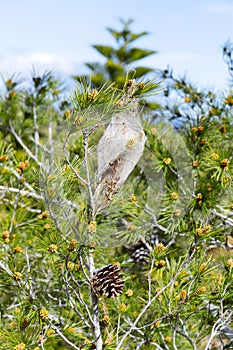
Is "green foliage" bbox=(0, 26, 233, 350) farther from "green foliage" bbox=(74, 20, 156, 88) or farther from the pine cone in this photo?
"green foliage" bbox=(74, 20, 156, 88)

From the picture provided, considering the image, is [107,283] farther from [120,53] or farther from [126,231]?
[120,53]

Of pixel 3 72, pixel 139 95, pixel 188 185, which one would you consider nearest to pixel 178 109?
pixel 188 185

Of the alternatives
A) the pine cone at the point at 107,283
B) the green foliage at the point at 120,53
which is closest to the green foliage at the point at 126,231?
the pine cone at the point at 107,283

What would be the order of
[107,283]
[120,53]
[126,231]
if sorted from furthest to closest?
[120,53], [126,231], [107,283]

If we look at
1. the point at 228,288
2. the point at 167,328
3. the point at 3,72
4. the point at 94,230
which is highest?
the point at 3,72

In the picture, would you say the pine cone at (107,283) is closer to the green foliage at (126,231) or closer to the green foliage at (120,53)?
the green foliage at (126,231)

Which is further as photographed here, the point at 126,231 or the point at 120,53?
the point at 120,53

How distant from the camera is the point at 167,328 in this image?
85 cm

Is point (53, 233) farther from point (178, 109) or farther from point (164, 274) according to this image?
point (178, 109)

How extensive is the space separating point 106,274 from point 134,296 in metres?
0.21

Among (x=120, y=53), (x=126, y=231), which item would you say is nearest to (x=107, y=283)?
(x=126, y=231)

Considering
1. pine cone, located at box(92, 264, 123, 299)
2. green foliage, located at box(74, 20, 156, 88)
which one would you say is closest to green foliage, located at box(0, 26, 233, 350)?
pine cone, located at box(92, 264, 123, 299)

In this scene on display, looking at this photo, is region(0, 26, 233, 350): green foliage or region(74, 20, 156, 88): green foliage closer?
region(0, 26, 233, 350): green foliage

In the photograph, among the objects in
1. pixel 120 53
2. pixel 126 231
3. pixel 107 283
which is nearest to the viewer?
pixel 107 283
